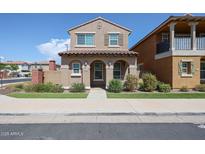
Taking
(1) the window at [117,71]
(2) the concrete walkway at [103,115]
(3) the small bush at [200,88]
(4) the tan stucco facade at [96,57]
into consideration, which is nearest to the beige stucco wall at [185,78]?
(3) the small bush at [200,88]

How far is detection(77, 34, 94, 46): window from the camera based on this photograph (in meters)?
20.6

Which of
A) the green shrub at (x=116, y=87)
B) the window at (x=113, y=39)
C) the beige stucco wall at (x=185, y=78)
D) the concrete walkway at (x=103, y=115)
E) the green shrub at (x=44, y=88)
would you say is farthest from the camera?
the window at (x=113, y=39)

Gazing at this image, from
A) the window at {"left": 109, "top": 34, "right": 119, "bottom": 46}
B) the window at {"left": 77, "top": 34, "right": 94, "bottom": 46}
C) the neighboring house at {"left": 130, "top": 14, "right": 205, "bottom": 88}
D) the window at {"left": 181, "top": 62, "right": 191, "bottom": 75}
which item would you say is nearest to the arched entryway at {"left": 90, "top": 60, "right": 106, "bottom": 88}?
the window at {"left": 77, "top": 34, "right": 94, "bottom": 46}

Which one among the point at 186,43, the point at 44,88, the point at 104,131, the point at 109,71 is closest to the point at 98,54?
the point at 109,71

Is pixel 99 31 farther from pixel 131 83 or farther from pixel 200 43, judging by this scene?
pixel 200 43

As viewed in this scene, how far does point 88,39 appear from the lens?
2061 cm

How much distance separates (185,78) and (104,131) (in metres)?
13.8

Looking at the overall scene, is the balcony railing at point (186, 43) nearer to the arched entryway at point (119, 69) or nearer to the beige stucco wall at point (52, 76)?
the arched entryway at point (119, 69)

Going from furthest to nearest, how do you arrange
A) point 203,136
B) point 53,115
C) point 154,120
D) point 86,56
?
point 86,56
point 53,115
point 154,120
point 203,136

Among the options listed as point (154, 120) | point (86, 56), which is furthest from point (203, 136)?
point (86, 56)

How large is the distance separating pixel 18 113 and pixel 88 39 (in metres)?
13.5

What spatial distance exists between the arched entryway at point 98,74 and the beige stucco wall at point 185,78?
7553mm

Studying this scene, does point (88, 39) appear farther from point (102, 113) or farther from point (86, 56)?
point (102, 113)

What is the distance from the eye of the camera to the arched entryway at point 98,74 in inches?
841
